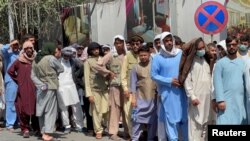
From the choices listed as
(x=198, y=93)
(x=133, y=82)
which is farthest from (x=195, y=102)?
(x=133, y=82)

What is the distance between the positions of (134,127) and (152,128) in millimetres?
305

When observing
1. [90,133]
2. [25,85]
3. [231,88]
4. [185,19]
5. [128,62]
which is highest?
[185,19]

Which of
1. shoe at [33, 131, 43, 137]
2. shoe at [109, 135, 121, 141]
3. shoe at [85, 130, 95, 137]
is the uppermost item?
shoe at [109, 135, 121, 141]

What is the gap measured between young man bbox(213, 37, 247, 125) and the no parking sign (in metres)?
2.45

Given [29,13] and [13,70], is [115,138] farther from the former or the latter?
[29,13]

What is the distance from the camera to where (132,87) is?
755cm

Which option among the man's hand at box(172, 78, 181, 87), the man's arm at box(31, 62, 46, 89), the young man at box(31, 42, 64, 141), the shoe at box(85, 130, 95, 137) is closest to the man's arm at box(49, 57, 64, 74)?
the young man at box(31, 42, 64, 141)

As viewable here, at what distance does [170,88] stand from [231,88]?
98 cm

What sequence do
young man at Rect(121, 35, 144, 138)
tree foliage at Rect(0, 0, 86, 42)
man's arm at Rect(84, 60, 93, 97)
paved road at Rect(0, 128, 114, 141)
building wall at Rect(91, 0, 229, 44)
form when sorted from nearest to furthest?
1. young man at Rect(121, 35, 144, 138)
2. man's arm at Rect(84, 60, 93, 97)
3. paved road at Rect(0, 128, 114, 141)
4. building wall at Rect(91, 0, 229, 44)
5. tree foliage at Rect(0, 0, 86, 42)

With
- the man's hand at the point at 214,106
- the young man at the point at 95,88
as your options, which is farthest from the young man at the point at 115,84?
the man's hand at the point at 214,106

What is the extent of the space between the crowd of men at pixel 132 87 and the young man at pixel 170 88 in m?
0.01

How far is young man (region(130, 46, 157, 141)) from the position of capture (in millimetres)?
7438

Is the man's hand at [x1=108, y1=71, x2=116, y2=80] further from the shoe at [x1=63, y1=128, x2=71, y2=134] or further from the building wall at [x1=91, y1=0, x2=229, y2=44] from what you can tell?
the building wall at [x1=91, y1=0, x2=229, y2=44]

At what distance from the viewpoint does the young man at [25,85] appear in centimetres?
852
